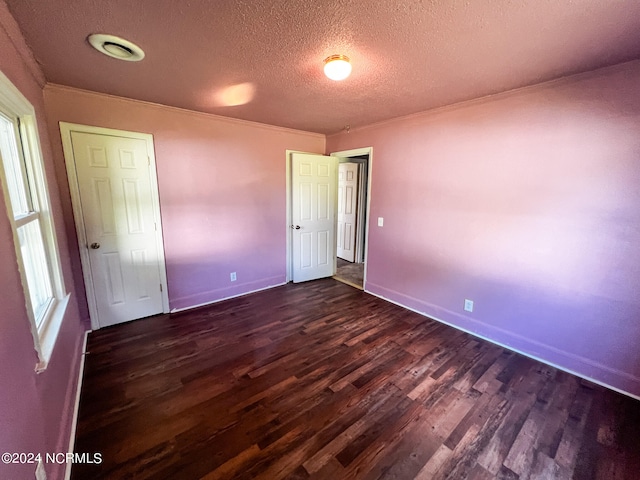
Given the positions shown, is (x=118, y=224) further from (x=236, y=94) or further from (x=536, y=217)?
(x=536, y=217)

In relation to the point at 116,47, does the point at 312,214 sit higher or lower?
lower

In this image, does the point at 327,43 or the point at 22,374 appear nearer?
the point at 22,374

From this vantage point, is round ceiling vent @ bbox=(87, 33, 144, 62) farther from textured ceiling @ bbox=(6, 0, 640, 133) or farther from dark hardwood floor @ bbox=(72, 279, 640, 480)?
dark hardwood floor @ bbox=(72, 279, 640, 480)

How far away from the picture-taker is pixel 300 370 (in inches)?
85.3

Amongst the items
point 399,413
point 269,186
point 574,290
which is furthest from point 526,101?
point 269,186

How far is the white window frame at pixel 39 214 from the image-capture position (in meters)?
1.28

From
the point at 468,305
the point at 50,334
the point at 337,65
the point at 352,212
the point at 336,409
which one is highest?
the point at 337,65

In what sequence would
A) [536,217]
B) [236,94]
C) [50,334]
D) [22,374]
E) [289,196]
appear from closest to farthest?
1. [22,374]
2. [50,334]
3. [536,217]
4. [236,94]
5. [289,196]

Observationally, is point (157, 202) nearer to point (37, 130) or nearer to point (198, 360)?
point (37, 130)

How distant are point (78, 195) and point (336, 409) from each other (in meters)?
2.89

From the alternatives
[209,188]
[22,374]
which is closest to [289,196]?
[209,188]

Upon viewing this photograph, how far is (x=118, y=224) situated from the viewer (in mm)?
2699

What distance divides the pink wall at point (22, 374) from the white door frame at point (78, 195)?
549 mm

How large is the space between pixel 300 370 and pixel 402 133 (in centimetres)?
277
